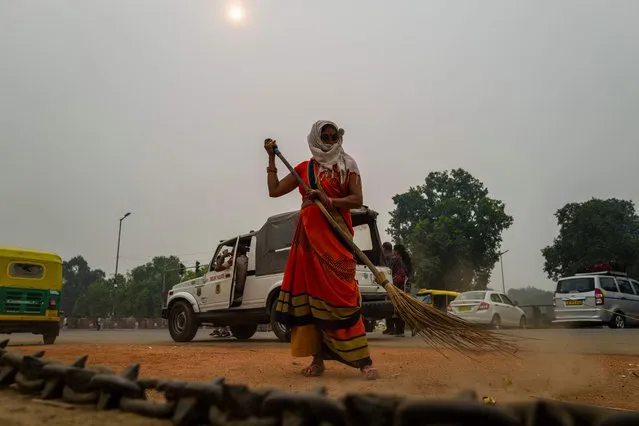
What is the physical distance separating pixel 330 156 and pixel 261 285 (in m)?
5.87

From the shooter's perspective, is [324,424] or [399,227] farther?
[399,227]

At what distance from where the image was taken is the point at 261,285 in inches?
369

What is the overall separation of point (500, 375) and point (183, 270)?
958 cm

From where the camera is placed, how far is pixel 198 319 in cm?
1051

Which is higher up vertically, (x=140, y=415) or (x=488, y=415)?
(x=488, y=415)

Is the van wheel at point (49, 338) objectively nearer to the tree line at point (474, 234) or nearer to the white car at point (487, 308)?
the white car at point (487, 308)

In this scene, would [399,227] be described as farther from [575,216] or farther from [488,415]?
[488,415]

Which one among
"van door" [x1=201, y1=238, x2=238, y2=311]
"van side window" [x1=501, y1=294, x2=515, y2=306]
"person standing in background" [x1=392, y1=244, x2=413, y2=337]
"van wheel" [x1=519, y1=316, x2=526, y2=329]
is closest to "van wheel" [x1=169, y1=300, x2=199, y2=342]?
"van door" [x1=201, y1=238, x2=238, y2=311]

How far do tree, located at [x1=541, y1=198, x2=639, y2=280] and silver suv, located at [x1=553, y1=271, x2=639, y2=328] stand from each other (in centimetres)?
2952

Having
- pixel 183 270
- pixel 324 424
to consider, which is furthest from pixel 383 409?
pixel 183 270

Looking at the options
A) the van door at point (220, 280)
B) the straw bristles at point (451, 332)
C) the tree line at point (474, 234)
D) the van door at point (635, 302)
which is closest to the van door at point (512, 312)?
the van door at point (635, 302)

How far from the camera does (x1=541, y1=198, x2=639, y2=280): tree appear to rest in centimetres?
4262

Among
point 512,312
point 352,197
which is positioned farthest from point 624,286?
point 352,197

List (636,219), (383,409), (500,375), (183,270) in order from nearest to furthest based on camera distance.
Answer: (383,409)
(500,375)
(183,270)
(636,219)
